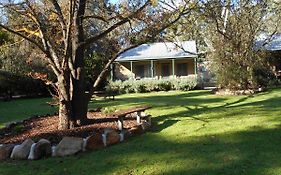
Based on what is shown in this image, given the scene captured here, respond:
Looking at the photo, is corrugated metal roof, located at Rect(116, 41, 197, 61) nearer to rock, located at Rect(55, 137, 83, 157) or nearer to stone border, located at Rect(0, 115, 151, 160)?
stone border, located at Rect(0, 115, 151, 160)

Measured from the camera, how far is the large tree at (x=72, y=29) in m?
9.80

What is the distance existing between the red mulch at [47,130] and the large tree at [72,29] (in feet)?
1.44

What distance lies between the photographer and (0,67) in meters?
30.7

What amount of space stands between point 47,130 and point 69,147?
2.38 meters

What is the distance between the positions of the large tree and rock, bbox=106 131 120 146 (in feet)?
6.19

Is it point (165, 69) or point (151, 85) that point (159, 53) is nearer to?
point (165, 69)

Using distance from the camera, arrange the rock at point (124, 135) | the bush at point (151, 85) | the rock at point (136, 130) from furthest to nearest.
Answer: the bush at point (151, 85), the rock at point (136, 130), the rock at point (124, 135)

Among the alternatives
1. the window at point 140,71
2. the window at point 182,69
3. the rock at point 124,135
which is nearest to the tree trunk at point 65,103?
the rock at point 124,135

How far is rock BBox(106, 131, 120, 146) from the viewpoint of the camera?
26.7 feet

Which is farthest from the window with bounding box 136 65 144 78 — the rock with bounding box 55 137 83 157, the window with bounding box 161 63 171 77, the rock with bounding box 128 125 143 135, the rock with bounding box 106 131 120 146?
the rock with bounding box 55 137 83 157

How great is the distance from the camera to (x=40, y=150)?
759cm

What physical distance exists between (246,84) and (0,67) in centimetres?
1909

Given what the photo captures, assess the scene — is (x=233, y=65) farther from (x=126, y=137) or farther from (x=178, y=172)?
(x=178, y=172)

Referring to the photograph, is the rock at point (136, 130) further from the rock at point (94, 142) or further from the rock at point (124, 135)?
the rock at point (94, 142)
